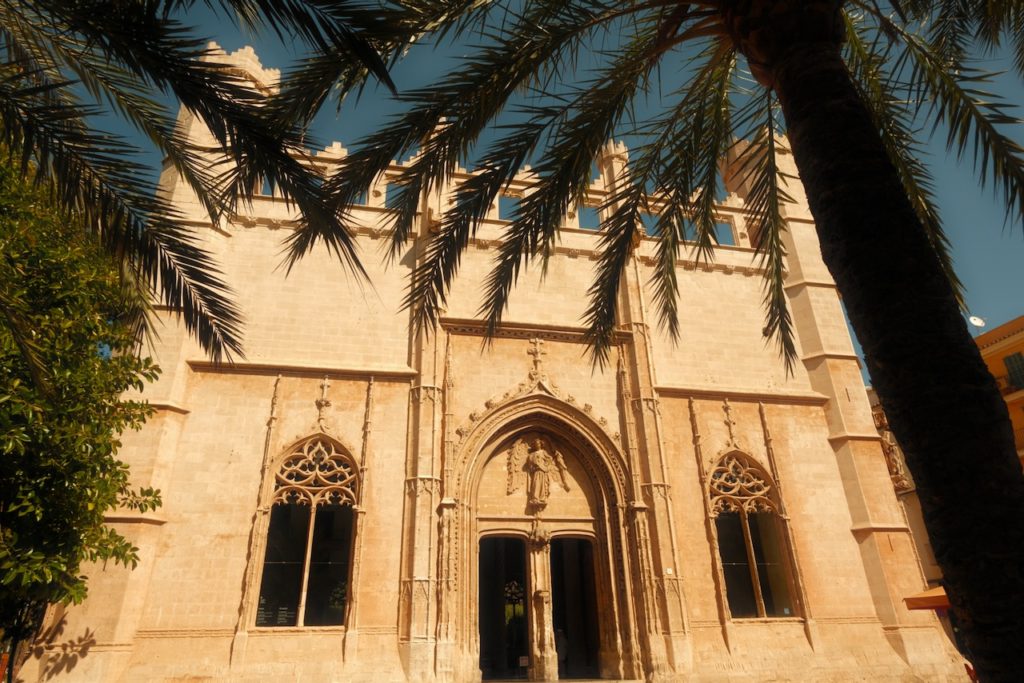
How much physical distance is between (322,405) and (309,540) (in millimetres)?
2420

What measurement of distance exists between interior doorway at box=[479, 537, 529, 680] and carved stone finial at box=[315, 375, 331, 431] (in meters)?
6.09

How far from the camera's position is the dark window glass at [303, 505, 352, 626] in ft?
36.2

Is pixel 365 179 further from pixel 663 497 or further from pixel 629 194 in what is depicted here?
pixel 663 497

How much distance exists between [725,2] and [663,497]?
9.63m

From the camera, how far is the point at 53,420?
7.81m

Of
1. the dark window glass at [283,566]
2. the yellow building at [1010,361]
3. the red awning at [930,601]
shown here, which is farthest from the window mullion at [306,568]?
the yellow building at [1010,361]

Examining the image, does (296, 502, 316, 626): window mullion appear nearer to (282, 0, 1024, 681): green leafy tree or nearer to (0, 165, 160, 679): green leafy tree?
(0, 165, 160, 679): green leafy tree

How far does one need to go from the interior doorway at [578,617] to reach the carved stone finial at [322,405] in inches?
225

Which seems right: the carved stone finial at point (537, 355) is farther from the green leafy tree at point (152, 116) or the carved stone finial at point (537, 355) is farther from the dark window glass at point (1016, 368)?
the dark window glass at point (1016, 368)

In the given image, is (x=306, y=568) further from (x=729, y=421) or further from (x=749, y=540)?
(x=729, y=421)

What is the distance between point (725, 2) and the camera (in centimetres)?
459

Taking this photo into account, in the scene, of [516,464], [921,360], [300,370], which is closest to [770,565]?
[516,464]

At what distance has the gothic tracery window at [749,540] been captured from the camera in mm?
12695

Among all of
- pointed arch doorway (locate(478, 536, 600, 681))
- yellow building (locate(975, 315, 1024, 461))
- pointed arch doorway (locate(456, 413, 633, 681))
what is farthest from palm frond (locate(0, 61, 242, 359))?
yellow building (locate(975, 315, 1024, 461))
